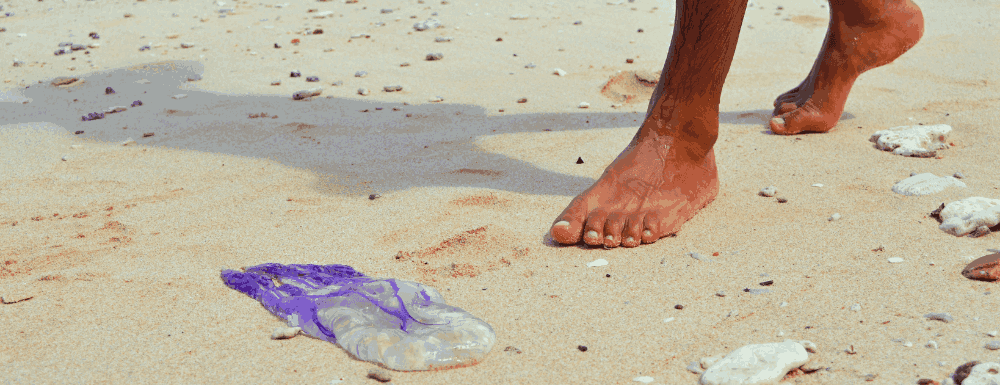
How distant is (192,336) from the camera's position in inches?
61.3

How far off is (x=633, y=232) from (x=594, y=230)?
→ 109 mm

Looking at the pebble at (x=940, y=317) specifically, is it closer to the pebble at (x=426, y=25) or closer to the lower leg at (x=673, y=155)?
the lower leg at (x=673, y=155)

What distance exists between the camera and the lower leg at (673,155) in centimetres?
201

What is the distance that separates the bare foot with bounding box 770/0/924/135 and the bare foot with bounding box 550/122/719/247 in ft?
2.93

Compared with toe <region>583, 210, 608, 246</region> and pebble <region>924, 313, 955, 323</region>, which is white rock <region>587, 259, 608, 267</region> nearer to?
toe <region>583, 210, 608, 246</region>

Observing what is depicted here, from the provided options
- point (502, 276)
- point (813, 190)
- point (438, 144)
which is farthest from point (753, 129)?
point (502, 276)

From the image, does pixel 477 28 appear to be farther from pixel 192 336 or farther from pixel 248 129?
pixel 192 336

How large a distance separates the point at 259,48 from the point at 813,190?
371 cm

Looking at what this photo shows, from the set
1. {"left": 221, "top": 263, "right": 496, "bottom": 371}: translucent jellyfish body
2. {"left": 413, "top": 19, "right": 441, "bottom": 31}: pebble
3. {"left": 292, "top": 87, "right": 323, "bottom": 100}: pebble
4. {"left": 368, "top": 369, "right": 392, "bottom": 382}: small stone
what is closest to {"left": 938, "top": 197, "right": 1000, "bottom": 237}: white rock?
{"left": 221, "top": 263, "right": 496, "bottom": 371}: translucent jellyfish body

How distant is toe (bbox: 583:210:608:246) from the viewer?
198 cm

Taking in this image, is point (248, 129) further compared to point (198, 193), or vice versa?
point (248, 129)

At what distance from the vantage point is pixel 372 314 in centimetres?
161

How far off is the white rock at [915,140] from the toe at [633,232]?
1.27 meters

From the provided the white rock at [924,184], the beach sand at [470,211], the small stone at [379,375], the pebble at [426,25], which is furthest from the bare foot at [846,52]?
the pebble at [426,25]
